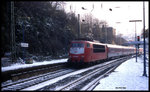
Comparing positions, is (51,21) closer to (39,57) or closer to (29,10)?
(29,10)

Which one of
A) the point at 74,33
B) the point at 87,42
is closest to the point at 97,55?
the point at 87,42

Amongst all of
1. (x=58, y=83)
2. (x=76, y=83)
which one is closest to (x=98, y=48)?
(x=76, y=83)

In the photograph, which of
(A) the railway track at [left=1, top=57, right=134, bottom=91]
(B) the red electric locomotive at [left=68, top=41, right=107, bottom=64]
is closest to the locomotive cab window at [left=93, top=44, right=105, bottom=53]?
(B) the red electric locomotive at [left=68, top=41, right=107, bottom=64]

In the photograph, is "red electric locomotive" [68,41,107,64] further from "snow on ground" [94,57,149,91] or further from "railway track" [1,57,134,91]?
"snow on ground" [94,57,149,91]

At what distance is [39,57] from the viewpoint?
2653 cm

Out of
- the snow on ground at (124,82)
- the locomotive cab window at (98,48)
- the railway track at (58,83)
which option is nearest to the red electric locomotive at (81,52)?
the locomotive cab window at (98,48)

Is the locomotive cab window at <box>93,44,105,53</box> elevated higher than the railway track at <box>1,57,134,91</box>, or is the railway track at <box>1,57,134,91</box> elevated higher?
the locomotive cab window at <box>93,44,105,53</box>

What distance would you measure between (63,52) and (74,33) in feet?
26.3

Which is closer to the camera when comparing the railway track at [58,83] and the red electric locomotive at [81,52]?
the railway track at [58,83]

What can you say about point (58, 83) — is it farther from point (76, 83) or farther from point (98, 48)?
point (98, 48)

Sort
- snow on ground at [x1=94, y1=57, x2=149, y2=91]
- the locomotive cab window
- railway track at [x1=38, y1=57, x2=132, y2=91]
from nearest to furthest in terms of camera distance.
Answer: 1. snow on ground at [x1=94, y1=57, x2=149, y2=91]
2. railway track at [x1=38, y1=57, x2=132, y2=91]
3. the locomotive cab window

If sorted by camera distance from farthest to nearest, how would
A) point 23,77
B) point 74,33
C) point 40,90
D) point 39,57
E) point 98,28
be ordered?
point 98,28
point 74,33
point 39,57
point 23,77
point 40,90

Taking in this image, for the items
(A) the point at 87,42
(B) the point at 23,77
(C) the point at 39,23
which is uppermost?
(C) the point at 39,23

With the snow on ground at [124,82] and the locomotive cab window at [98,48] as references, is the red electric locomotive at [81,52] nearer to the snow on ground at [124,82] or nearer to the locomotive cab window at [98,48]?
the locomotive cab window at [98,48]
